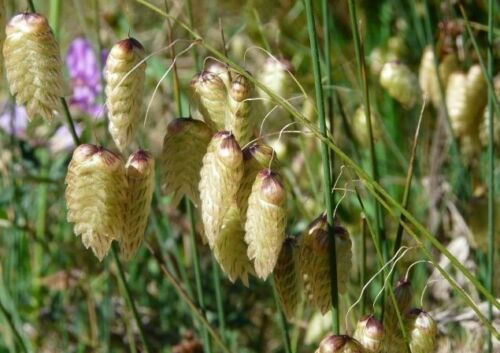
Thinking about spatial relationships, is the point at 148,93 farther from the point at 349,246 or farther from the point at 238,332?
the point at 349,246

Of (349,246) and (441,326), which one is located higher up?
(349,246)

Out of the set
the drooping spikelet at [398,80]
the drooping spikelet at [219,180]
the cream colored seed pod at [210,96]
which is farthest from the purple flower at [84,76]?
the drooping spikelet at [219,180]

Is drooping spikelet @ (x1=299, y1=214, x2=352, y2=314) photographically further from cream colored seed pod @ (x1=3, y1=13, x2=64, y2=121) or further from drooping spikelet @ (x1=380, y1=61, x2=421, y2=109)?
drooping spikelet @ (x1=380, y1=61, x2=421, y2=109)

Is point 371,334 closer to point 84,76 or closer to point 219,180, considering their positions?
point 219,180

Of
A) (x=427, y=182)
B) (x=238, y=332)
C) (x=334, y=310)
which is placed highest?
(x=334, y=310)

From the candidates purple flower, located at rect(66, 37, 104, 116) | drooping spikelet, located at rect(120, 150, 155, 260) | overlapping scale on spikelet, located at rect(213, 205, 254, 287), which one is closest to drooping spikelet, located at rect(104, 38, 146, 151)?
drooping spikelet, located at rect(120, 150, 155, 260)

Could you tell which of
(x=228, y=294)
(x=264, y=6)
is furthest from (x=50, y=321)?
(x=264, y=6)

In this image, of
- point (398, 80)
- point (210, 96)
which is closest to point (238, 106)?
point (210, 96)

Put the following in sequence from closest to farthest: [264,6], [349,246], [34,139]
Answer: [349,246], [34,139], [264,6]
